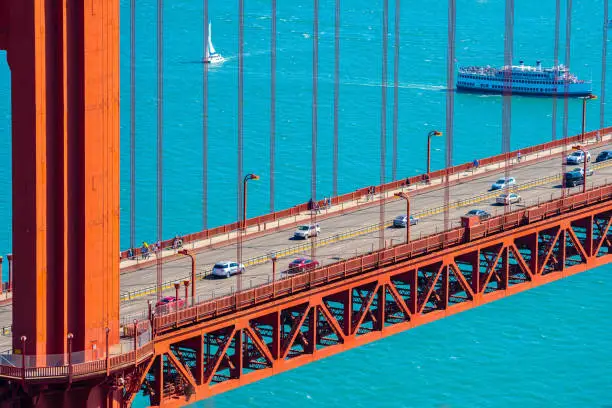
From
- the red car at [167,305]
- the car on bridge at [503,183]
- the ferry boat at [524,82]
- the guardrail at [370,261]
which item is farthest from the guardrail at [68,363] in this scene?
the ferry boat at [524,82]

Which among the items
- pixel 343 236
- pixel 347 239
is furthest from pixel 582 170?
pixel 347 239

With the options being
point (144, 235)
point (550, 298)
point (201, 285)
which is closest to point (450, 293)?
point (201, 285)

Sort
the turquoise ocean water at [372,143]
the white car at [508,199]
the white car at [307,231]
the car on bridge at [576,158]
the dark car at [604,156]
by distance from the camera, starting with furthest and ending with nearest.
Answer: the dark car at [604,156], the car on bridge at [576,158], the turquoise ocean water at [372,143], the white car at [508,199], the white car at [307,231]

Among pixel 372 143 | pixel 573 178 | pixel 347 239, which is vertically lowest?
pixel 372 143

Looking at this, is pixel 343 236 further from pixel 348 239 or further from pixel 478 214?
pixel 478 214

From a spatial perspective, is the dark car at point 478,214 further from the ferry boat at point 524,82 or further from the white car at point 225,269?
the ferry boat at point 524,82

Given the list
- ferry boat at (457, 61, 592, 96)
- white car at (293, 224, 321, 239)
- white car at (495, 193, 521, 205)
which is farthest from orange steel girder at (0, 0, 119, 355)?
ferry boat at (457, 61, 592, 96)
